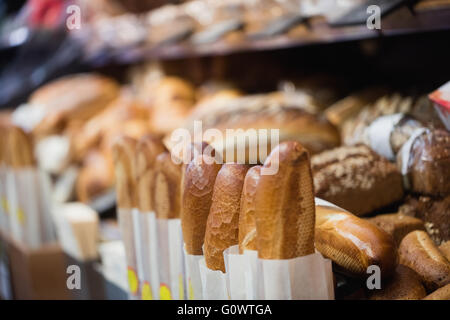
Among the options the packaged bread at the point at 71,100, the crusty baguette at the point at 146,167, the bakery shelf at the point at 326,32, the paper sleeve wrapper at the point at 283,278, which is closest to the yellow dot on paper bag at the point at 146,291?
the crusty baguette at the point at 146,167

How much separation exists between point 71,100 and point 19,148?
767 mm

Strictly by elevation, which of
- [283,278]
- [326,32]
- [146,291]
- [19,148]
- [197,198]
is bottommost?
[146,291]

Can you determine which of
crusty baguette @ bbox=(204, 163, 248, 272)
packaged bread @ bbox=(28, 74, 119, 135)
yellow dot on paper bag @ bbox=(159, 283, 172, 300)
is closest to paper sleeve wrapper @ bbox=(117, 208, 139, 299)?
yellow dot on paper bag @ bbox=(159, 283, 172, 300)

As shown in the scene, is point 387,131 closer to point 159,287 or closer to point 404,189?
point 404,189

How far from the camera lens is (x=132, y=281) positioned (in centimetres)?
118

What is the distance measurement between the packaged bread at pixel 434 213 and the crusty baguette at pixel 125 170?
1.95ft

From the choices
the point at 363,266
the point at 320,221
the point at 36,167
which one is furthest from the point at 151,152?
the point at 36,167

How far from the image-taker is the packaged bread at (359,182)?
107 centimetres

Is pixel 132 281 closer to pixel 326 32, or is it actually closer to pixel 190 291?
pixel 190 291

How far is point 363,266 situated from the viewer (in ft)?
2.60

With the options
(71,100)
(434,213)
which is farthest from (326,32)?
(71,100)

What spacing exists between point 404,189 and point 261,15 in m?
0.81

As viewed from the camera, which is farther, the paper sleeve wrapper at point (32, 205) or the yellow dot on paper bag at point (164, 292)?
the paper sleeve wrapper at point (32, 205)

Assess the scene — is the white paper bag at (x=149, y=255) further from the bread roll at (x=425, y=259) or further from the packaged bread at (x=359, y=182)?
the bread roll at (x=425, y=259)
